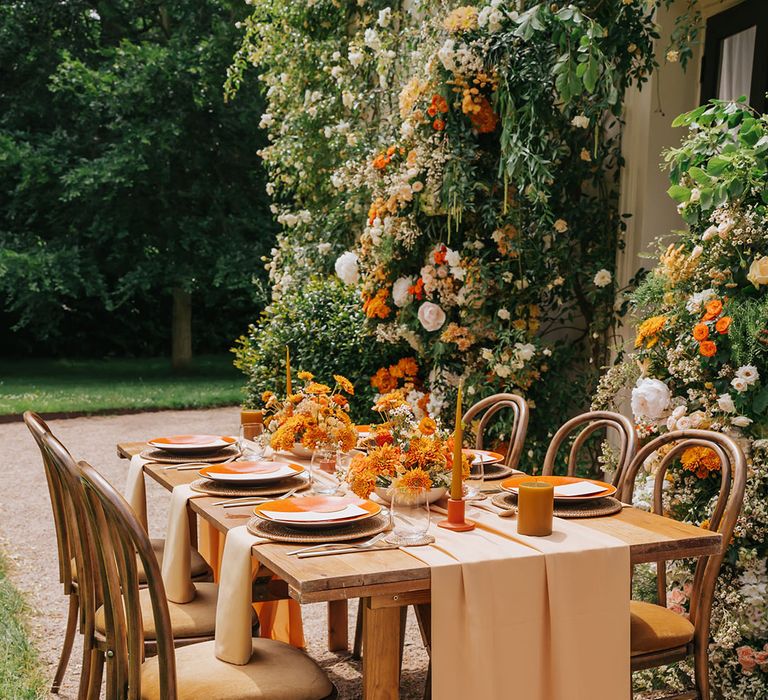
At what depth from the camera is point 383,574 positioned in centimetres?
205

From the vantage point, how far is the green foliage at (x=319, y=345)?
20.6 feet

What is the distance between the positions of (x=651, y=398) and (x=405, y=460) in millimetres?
1410

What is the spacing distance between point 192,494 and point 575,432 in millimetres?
2974

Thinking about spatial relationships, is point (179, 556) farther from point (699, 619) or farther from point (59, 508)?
point (699, 619)

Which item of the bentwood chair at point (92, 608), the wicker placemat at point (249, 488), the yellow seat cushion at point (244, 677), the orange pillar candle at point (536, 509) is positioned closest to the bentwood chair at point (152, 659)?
the yellow seat cushion at point (244, 677)

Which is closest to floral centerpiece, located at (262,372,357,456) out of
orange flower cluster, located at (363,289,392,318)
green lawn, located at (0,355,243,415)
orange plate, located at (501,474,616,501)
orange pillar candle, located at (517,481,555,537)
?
orange plate, located at (501,474,616,501)

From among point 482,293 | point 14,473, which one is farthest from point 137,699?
point 14,473

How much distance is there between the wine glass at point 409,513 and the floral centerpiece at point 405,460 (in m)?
0.02

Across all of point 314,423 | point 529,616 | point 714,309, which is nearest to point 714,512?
point 529,616

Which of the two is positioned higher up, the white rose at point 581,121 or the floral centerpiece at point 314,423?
the white rose at point 581,121

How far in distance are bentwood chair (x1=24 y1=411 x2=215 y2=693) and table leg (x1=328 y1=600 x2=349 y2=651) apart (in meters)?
0.71

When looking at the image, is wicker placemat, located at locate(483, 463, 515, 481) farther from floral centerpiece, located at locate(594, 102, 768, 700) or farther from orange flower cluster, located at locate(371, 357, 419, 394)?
orange flower cluster, located at locate(371, 357, 419, 394)

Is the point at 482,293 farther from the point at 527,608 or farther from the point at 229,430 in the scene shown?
the point at 229,430

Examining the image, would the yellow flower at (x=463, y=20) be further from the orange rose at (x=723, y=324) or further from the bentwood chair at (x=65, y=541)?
the bentwood chair at (x=65, y=541)
